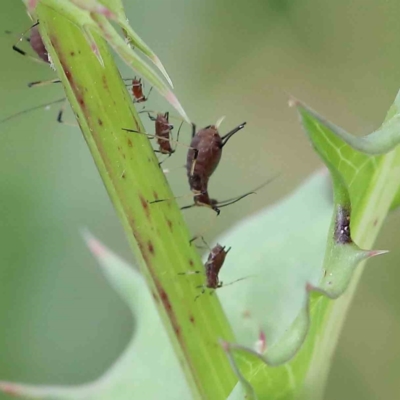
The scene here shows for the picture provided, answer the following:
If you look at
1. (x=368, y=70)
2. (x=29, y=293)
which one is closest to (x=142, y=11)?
(x=368, y=70)

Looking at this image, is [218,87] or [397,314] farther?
[218,87]

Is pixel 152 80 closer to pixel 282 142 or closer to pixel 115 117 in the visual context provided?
pixel 115 117

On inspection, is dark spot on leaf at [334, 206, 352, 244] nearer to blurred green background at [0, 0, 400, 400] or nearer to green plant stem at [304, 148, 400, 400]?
green plant stem at [304, 148, 400, 400]

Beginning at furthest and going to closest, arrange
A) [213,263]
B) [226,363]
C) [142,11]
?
[142,11] → [213,263] → [226,363]

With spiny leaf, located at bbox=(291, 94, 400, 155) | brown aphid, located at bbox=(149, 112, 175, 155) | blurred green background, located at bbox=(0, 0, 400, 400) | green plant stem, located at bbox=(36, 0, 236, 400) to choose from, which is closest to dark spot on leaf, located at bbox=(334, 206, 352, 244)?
spiny leaf, located at bbox=(291, 94, 400, 155)

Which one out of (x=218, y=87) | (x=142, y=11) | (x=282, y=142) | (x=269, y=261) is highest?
(x=142, y=11)

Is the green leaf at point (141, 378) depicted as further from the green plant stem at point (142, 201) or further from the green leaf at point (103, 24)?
the green leaf at point (103, 24)

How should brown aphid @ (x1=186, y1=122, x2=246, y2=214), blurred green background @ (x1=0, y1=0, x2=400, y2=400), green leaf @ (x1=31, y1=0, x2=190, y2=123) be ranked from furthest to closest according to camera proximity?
1. blurred green background @ (x1=0, y1=0, x2=400, y2=400)
2. brown aphid @ (x1=186, y1=122, x2=246, y2=214)
3. green leaf @ (x1=31, y1=0, x2=190, y2=123)
